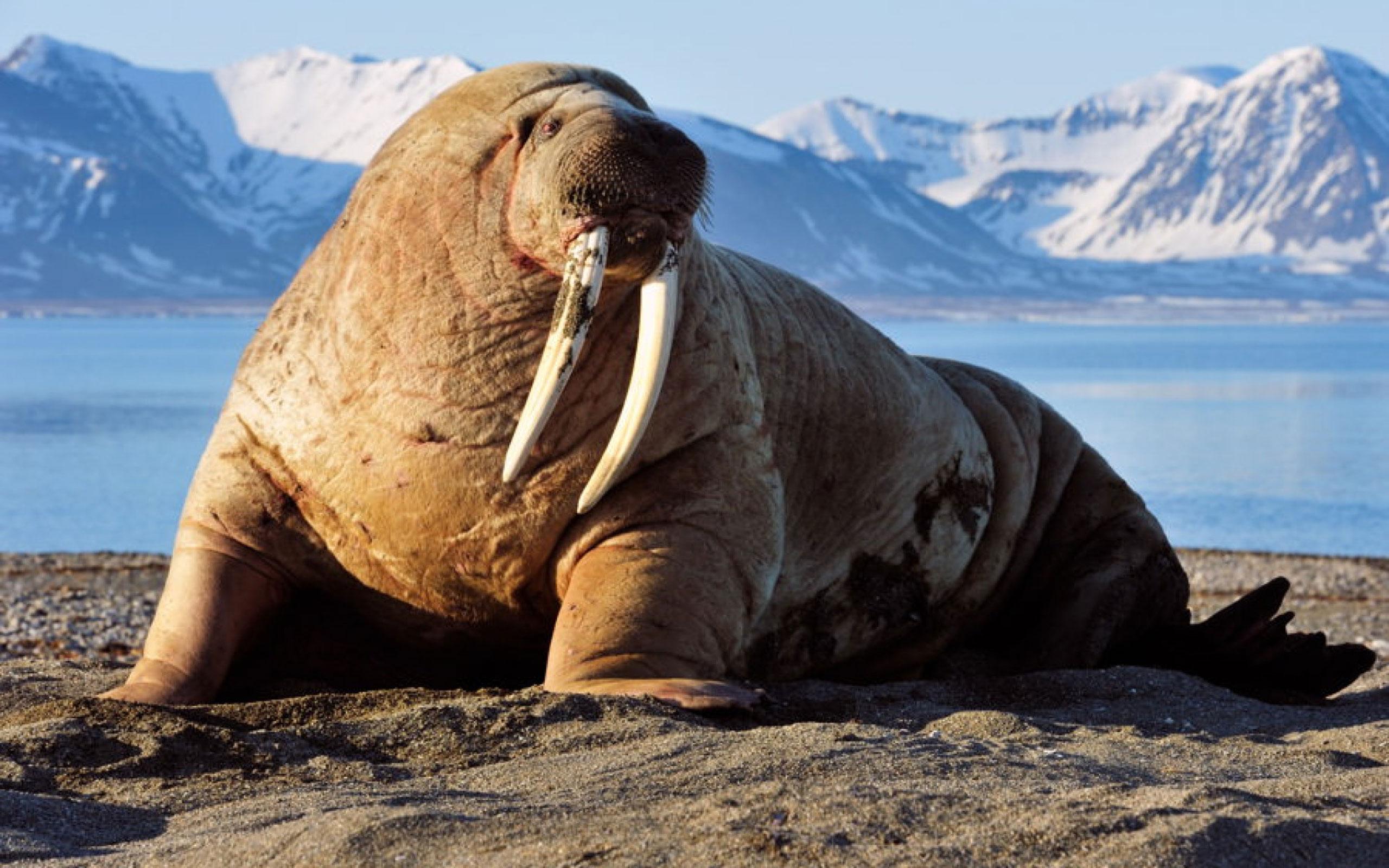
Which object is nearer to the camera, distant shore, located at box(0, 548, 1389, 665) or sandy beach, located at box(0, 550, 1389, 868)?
sandy beach, located at box(0, 550, 1389, 868)

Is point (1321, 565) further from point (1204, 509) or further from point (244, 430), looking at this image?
point (244, 430)

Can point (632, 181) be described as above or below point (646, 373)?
above

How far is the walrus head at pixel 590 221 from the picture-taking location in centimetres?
457

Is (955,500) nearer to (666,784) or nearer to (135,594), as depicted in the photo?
(666,784)

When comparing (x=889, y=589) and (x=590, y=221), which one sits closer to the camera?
(x=590, y=221)

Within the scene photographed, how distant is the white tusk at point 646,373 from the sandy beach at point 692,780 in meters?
0.57

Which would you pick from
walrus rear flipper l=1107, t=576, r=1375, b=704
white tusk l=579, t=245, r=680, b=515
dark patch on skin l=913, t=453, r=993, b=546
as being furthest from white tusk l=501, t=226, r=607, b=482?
walrus rear flipper l=1107, t=576, r=1375, b=704

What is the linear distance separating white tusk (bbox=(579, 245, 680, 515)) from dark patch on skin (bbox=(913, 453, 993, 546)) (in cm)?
180

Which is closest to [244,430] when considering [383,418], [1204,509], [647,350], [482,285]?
[383,418]

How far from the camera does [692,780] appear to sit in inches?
142

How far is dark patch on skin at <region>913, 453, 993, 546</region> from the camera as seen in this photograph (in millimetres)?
6316

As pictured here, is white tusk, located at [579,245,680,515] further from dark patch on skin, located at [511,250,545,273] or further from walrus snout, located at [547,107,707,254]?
dark patch on skin, located at [511,250,545,273]

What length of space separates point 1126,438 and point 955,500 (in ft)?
121

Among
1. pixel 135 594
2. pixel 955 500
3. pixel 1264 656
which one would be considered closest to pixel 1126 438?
pixel 135 594
